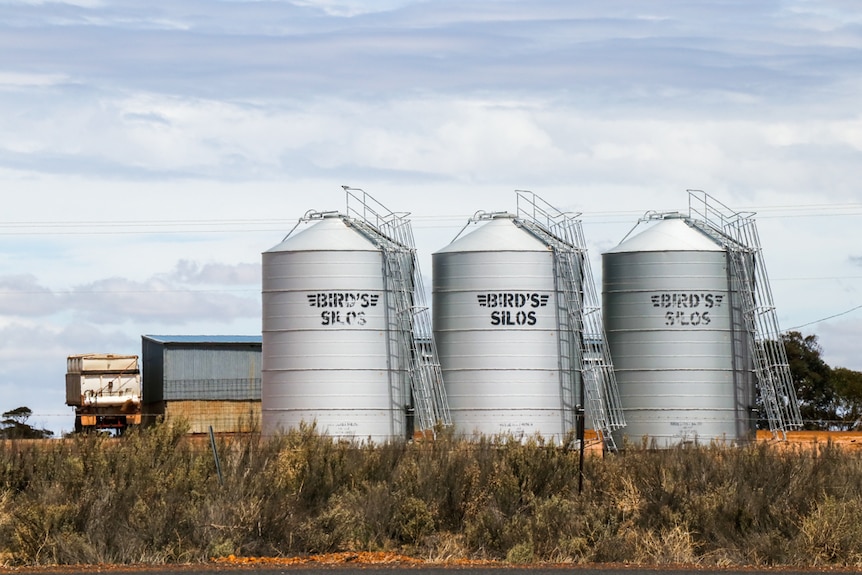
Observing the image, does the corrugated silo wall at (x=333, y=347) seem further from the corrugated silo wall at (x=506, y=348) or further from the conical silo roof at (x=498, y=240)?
the conical silo roof at (x=498, y=240)

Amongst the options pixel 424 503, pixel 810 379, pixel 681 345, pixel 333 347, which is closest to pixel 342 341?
pixel 333 347

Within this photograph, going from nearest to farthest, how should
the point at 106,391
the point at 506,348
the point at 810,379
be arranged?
the point at 506,348 → the point at 106,391 → the point at 810,379

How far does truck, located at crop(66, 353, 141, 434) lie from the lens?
53688 mm

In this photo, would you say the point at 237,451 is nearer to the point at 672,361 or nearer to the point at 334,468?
the point at 334,468

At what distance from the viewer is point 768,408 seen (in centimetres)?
4491

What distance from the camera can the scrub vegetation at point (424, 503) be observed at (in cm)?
2122

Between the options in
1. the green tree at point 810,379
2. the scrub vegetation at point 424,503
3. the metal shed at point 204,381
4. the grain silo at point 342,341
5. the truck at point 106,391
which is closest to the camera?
the scrub vegetation at point 424,503

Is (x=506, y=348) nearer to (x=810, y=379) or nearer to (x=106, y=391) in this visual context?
(x=106, y=391)

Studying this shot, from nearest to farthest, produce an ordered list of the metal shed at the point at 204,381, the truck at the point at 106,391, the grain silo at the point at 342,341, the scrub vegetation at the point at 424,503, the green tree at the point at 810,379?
the scrub vegetation at the point at 424,503
the grain silo at the point at 342,341
the truck at the point at 106,391
the metal shed at the point at 204,381
the green tree at the point at 810,379

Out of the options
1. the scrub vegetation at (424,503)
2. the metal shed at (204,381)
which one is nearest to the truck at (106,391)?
the metal shed at (204,381)

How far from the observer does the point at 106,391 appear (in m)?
53.9

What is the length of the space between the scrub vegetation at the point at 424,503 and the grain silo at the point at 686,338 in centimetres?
1498

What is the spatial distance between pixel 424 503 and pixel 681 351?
21.4 meters

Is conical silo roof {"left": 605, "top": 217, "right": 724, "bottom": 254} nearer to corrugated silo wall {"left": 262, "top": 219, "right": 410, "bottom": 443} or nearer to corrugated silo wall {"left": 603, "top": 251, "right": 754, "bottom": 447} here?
corrugated silo wall {"left": 603, "top": 251, "right": 754, "bottom": 447}
